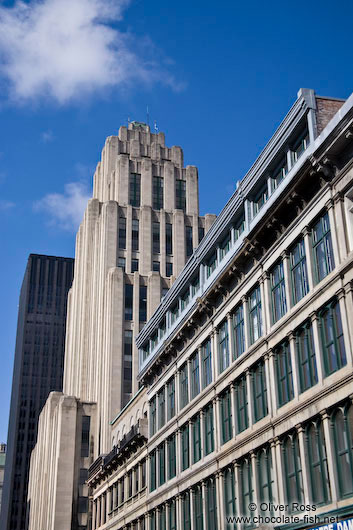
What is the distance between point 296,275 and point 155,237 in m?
71.5

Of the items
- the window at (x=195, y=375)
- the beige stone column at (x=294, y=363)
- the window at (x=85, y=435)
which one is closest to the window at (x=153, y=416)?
the window at (x=195, y=375)

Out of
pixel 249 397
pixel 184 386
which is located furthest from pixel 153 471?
pixel 249 397

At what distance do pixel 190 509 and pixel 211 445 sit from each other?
484cm

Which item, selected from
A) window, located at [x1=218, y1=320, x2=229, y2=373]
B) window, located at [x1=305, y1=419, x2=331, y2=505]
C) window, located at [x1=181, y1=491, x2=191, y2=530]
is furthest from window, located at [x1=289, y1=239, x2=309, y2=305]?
window, located at [x1=181, y1=491, x2=191, y2=530]

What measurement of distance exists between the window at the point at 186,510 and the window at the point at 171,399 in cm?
653

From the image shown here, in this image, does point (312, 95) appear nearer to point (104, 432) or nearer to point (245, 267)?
point (245, 267)

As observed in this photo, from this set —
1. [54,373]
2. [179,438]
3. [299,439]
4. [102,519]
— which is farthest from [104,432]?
[54,373]

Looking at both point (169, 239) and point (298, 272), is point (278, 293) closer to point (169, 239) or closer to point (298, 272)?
point (298, 272)

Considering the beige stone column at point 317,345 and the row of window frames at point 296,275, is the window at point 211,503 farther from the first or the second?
the beige stone column at point 317,345

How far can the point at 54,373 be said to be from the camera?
198 metres

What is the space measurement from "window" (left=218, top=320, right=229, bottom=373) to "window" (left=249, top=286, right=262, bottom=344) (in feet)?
12.4

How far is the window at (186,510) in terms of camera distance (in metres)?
45.0

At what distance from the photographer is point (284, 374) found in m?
34.2

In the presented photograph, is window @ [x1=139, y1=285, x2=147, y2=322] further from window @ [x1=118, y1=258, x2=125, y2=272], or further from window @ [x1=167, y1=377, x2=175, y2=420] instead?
window @ [x1=167, y1=377, x2=175, y2=420]
